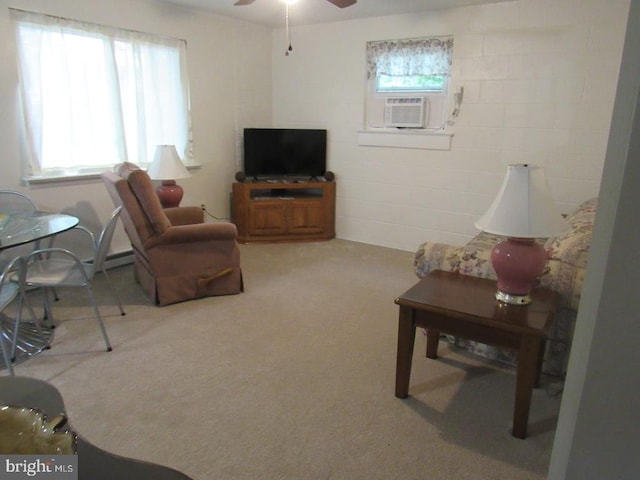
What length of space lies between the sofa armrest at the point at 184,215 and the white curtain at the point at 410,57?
92.0 inches

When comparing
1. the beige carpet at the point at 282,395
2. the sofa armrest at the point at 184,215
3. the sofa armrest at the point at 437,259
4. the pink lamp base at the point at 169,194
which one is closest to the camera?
the beige carpet at the point at 282,395

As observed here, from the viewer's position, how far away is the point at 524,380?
1.93 meters

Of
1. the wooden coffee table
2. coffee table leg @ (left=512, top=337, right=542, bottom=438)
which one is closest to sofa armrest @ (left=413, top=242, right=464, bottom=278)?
the wooden coffee table

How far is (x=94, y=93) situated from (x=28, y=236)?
74.1 inches

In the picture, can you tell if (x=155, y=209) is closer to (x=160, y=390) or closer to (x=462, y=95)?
(x=160, y=390)

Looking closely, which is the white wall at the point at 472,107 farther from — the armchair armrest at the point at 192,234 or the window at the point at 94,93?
the armchair armrest at the point at 192,234

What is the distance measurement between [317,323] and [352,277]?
3.30 ft

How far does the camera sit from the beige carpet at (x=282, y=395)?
6.07 ft

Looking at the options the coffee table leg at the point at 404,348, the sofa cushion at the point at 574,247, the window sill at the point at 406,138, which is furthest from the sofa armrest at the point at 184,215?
the sofa cushion at the point at 574,247

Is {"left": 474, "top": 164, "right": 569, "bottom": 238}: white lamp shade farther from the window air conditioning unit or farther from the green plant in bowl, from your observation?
the window air conditioning unit

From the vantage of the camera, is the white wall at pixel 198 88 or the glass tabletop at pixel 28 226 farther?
the white wall at pixel 198 88

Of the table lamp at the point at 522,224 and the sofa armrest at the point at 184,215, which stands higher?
the table lamp at the point at 522,224

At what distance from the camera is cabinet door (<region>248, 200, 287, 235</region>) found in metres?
4.99

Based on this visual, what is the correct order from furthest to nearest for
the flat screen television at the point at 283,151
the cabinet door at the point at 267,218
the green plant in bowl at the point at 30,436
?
1. the flat screen television at the point at 283,151
2. the cabinet door at the point at 267,218
3. the green plant in bowl at the point at 30,436
